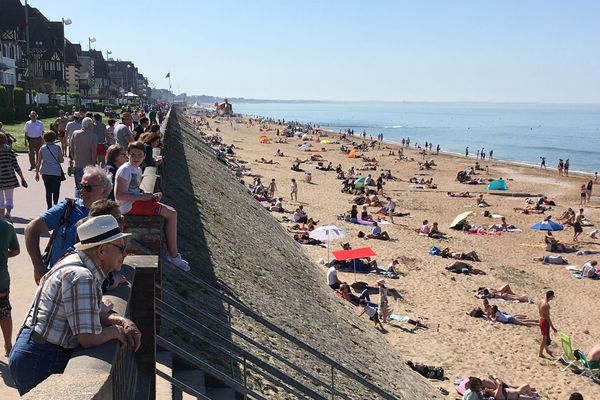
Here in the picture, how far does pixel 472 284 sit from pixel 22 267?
53.9ft

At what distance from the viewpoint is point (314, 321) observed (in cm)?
1247

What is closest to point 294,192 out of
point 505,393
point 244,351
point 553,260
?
point 553,260

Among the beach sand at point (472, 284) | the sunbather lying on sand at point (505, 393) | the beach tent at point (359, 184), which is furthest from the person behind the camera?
the beach tent at point (359, 184)

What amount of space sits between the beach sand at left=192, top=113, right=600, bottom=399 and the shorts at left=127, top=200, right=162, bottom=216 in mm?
8648

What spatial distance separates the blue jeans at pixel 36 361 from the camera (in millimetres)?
3480

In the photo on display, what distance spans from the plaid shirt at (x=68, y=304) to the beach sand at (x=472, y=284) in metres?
11.5

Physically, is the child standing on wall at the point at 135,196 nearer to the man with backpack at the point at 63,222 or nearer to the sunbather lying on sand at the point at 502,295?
the man with backpack at the point at 63,222

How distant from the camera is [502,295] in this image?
20.6 m

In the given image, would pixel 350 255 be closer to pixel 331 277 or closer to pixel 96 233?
pixel 331 277

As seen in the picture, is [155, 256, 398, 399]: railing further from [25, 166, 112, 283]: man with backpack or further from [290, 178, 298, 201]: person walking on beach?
[290, 178, 298, 201]: person walking on beach

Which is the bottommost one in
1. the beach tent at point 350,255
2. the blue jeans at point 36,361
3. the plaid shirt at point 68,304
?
the beach tent at point 350,255

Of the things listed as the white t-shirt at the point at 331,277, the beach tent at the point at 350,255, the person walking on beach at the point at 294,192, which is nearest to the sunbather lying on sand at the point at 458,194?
the person walking on beach at the point at 294,192

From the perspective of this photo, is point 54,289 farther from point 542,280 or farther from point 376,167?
point 376,167

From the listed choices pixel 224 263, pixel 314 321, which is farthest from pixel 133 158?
pixel 314 321
